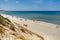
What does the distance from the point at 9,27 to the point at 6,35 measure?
1744mm

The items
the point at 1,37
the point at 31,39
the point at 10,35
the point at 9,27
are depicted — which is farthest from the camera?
the point at 9,27

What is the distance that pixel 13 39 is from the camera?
A: 805 cm

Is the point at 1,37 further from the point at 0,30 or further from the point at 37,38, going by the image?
the point at 37,38

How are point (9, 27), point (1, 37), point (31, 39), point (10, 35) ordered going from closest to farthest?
point (1, 37) → point (10, 35) → point (31, 39) → point (9, 27)

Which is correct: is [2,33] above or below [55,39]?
above

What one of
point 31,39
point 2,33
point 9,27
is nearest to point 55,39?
point 31,39

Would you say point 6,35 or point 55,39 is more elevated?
point 6,35

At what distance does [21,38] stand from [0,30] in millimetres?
1120

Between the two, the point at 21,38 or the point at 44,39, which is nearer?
the point at 21,38

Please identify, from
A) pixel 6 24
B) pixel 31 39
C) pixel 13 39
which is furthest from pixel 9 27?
pixel 13 39

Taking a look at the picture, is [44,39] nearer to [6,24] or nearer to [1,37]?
[6,24]

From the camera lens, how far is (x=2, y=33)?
841 cm

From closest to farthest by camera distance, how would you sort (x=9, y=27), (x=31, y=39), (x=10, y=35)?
(x=10, y=35)
(x=31, y=39)
(x=9, y=27)

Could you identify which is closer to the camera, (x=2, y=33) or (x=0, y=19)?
(x=2, y=33)
